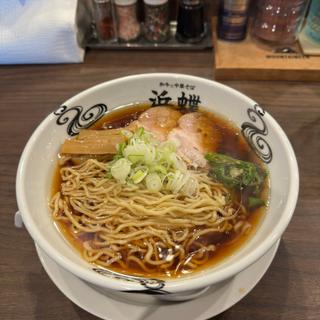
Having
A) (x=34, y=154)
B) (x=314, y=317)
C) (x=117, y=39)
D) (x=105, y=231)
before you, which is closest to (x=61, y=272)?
(x=105, y=231)

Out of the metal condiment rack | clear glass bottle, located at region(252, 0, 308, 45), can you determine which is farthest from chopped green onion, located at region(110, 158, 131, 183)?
clear glass bottle, located at region(252, 0, 308, 45)

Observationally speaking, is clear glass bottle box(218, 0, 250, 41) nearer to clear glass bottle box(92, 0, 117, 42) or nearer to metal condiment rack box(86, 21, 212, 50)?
metal condiment rack box(86, 21, 212, 50)

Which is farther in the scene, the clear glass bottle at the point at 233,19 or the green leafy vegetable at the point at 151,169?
the clear glass bottle at the point at 233,19

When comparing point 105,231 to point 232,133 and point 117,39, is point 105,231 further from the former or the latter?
point 117,39

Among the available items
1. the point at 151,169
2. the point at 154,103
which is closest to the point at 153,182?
the point at 151,169

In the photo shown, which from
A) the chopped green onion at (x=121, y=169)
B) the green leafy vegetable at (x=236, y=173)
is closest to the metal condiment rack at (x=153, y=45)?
the green leafy vegetable at (x=236, y=173)

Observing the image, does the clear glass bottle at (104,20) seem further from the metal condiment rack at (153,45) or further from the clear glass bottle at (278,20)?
the clear glass bottle at (278,20)

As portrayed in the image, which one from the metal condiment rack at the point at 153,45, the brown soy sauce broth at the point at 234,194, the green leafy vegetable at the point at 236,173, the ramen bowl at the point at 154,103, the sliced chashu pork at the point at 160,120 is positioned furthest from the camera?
the metal condiment rack at the point at 153,45
